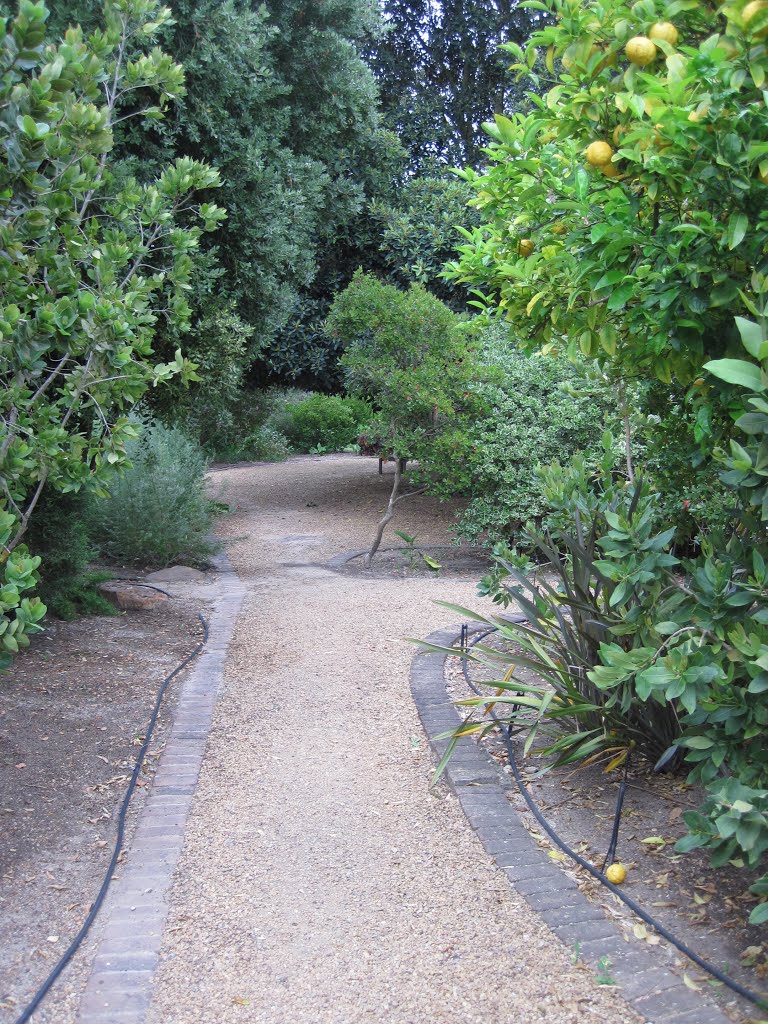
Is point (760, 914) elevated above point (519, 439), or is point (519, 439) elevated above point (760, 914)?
point (519, 439)

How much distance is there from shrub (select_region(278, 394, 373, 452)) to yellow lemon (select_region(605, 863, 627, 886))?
19384 millimetres

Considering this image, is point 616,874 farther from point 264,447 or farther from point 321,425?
point 321,425

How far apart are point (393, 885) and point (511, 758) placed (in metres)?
0.96

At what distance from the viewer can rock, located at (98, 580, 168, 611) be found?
6.78 metres

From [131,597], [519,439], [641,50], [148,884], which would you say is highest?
[641,50]

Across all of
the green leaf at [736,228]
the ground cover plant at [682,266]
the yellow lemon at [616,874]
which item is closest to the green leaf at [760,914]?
the ground cover plant at [682,266]

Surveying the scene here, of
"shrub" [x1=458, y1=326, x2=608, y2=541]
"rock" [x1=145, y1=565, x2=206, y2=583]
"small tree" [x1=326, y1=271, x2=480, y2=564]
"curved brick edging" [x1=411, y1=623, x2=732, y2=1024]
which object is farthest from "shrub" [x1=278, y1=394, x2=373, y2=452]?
"curved brick edging" [x1=411, y1=623, x2=732, y2=1024]

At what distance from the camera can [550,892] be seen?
2.87 metres

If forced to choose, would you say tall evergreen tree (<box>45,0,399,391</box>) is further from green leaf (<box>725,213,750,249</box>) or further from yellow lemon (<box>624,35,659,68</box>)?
green leaf (<box>725,213,750,249</box>)

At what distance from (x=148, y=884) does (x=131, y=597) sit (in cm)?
403

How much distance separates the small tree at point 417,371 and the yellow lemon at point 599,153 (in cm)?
537

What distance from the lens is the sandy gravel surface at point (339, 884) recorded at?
238cm

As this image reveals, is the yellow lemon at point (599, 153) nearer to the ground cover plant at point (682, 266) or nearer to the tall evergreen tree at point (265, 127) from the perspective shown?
the ground cover plant at point (682, 266)

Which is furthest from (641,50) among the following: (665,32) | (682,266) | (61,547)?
(61,547)
